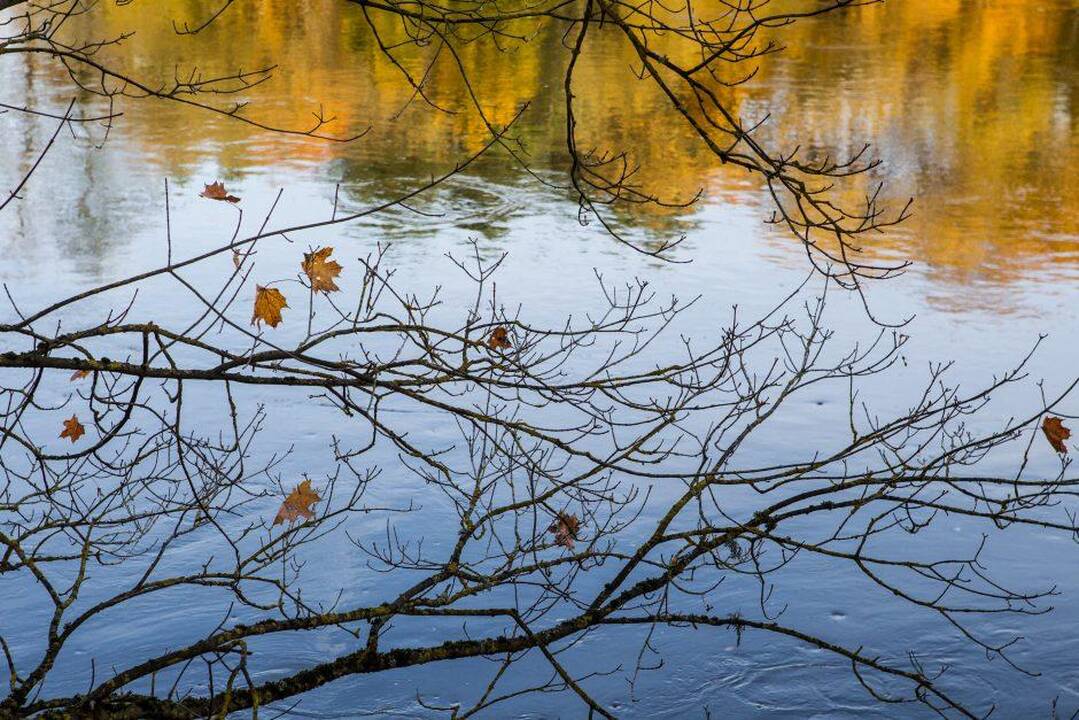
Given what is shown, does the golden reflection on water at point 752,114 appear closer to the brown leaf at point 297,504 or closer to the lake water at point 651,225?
the lake water at point 651,225

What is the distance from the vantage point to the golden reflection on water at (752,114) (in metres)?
11.6

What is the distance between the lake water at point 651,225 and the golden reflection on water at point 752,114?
0.06m

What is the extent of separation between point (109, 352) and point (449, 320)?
2.03m

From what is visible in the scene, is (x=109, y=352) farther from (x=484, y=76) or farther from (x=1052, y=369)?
(x=484, y=76)

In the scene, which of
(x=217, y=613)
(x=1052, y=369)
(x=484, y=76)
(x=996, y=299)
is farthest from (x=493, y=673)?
(x=484, y=76)

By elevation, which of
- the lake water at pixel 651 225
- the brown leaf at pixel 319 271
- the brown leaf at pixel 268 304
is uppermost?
the brown leaf at pixel 319 271

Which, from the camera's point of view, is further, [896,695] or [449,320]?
[449,320]

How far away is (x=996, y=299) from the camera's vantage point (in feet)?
30.6

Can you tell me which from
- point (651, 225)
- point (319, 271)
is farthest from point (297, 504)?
point (651, 225)

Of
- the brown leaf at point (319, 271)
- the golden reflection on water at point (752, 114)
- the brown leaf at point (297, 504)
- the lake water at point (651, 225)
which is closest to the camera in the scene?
the brown leaf at point (319, 271)

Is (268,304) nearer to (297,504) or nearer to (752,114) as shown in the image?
(297,504)

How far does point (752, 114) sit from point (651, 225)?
4.71 meters

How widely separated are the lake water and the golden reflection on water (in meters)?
0.06

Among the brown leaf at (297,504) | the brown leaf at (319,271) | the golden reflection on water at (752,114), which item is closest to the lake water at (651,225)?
the golden reflection on water at (752,114)
